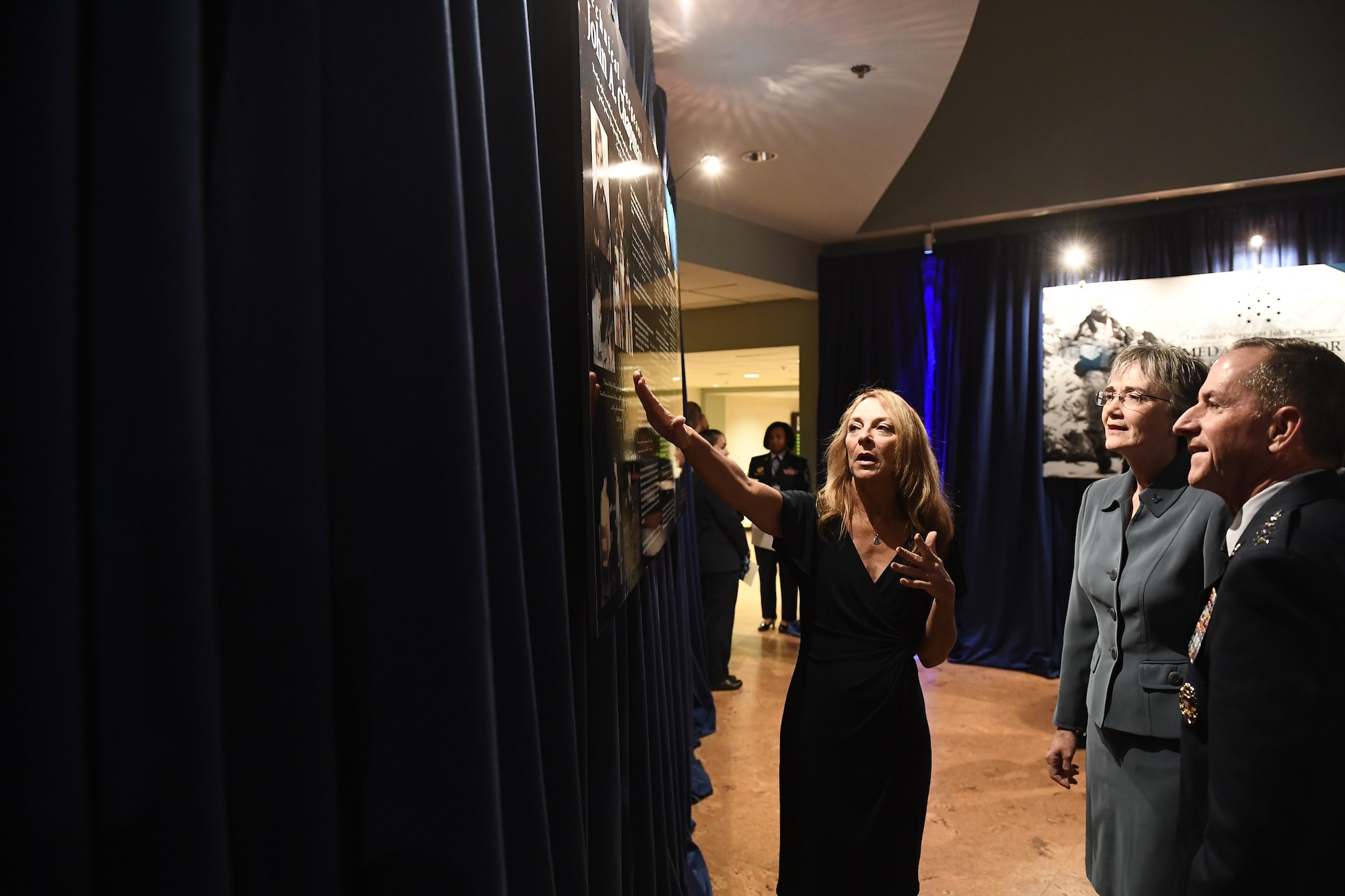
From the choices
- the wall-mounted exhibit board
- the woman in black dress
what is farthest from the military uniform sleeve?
the wall-mounted exhibit board

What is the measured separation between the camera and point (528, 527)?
3.38 ft

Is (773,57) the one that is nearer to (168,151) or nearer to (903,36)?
(903,36)

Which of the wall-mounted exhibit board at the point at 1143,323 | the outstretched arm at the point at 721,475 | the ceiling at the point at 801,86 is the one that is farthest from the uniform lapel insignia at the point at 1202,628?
the wall-mounted exhibit board at the point at 1143,323

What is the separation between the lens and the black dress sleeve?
7.14 ft

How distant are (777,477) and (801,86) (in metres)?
3.36

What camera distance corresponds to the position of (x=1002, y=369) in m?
5.98

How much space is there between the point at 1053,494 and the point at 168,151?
20.2 ft

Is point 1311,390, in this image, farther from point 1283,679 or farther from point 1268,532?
point 1283,679

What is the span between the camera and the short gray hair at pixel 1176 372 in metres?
2.04

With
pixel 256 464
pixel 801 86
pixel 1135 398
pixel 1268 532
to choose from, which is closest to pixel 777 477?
pixel 801 86

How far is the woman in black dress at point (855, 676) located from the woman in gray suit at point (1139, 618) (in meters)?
0.41

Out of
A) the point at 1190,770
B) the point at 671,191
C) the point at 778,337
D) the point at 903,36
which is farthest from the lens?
the point at 778,337

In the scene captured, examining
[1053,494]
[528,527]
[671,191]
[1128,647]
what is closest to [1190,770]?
[1128,647]

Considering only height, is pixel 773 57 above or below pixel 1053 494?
above
